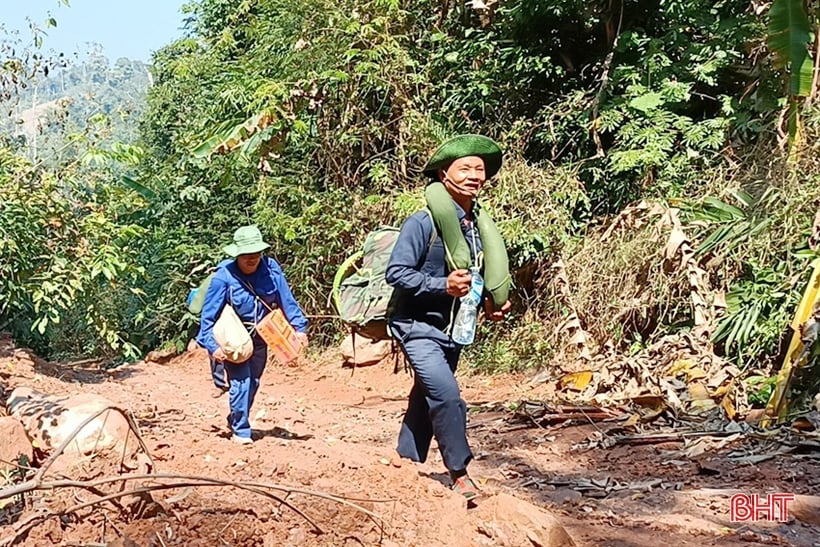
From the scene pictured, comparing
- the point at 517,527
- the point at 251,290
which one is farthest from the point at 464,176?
the point at 251,290

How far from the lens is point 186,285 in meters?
14.0

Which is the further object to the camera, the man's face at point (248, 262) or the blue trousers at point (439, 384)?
the man's face at point (248, 262)

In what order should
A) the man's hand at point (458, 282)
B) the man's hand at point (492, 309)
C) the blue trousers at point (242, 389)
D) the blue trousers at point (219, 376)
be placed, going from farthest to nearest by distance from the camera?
the blue trousers at point (219, 376)
the blue trousers at point (242, 389)
the man's hand at point (492, 309)
the man's hand at point (458, 282)

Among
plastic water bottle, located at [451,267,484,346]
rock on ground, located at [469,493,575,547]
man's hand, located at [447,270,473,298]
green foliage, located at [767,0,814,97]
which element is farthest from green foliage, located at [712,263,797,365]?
rock on ground, located at [469,493,575,547]

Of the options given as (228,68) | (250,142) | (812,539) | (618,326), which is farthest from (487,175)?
(228,68)

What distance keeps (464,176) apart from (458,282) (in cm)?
57

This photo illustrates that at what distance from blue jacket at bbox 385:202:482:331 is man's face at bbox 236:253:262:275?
5.43 ft

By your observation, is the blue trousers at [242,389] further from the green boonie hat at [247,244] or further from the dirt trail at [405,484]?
the green boonie hat at [247,244]

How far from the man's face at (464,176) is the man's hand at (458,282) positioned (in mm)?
453

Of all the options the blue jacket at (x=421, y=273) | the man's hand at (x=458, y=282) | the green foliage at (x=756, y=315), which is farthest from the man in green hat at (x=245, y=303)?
the green foliage at (x=756, y=315)

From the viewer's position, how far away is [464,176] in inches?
170

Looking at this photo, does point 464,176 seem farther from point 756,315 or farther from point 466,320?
point 756,315

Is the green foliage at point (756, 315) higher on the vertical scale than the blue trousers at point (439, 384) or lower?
lower

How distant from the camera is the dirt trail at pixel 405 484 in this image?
3.46 m
